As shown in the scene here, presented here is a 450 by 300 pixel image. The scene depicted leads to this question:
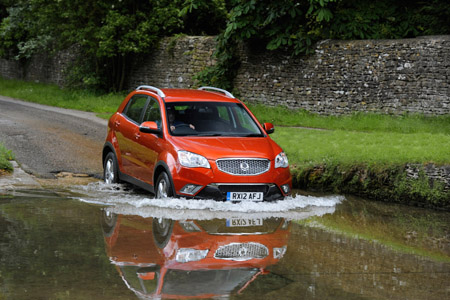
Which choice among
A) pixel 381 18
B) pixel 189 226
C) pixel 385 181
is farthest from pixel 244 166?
pixel 381 18

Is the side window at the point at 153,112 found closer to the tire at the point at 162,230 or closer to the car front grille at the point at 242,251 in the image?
the tire at the point at 162,230

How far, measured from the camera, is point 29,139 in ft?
55.6

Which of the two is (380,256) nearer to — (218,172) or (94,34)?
(218,172)

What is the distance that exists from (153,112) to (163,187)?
1500 mm

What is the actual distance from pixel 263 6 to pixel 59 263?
56.9 feet

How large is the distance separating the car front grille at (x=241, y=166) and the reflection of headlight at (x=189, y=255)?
2.41 m

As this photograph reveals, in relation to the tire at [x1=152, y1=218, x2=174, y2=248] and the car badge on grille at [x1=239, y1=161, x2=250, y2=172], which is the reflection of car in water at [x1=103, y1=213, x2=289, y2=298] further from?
the car badge on grille at [x1=239, y1=161, x2=250, y2=172]

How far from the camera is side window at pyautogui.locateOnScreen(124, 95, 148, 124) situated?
11594 mm

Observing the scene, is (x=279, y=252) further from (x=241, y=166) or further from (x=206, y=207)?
(x=241, y=166)

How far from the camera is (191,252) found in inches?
290

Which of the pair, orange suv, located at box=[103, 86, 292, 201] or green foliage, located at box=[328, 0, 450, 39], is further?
green foliage, located at box=[328, 0, 450, 39]

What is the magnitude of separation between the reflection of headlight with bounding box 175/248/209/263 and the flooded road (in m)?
0.01

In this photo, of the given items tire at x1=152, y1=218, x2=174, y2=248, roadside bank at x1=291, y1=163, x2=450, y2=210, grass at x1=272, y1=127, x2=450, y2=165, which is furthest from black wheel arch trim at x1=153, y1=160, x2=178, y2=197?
grass at x1=272, y1=127, x2=450, y2=165

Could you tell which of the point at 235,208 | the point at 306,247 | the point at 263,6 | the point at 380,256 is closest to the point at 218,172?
the point at 235,208
